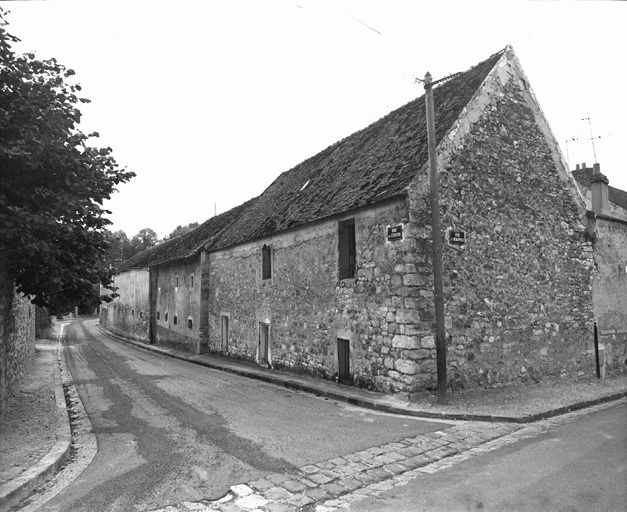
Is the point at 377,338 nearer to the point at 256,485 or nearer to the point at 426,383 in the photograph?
the point at 426,383

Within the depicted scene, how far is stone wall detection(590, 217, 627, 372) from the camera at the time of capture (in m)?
12.4

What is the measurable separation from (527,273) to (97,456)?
31.5 feet

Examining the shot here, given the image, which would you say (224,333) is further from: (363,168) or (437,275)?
(437,275)

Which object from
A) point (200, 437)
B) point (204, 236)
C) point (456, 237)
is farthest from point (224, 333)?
point (200, 437)

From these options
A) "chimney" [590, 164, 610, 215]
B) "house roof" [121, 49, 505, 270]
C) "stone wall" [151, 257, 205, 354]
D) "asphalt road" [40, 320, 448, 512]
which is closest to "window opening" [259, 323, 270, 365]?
"house roof" [121, 49, 505, 270]

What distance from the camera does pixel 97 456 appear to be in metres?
6.11

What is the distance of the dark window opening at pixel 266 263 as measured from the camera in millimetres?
15706

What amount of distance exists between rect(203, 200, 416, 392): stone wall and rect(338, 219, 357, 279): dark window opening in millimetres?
164

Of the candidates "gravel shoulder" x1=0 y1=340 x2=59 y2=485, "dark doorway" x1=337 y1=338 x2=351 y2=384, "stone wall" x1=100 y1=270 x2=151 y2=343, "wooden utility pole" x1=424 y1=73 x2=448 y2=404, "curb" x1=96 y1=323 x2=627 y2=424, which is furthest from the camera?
"stone wall" x1=100 y1=270 x2=151 y2=343

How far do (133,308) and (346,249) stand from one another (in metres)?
27.6

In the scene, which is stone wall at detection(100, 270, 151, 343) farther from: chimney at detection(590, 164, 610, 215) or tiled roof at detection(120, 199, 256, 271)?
chimney at detection(590, 164, 610, 215)

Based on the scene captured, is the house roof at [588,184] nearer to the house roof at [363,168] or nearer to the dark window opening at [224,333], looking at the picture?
the house roof at [363,168]

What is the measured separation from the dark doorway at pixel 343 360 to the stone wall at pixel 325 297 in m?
0.13

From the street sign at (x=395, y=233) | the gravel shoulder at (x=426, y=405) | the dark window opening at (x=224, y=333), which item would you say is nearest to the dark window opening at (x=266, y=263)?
the dark window opening at (x=224, y=333)
